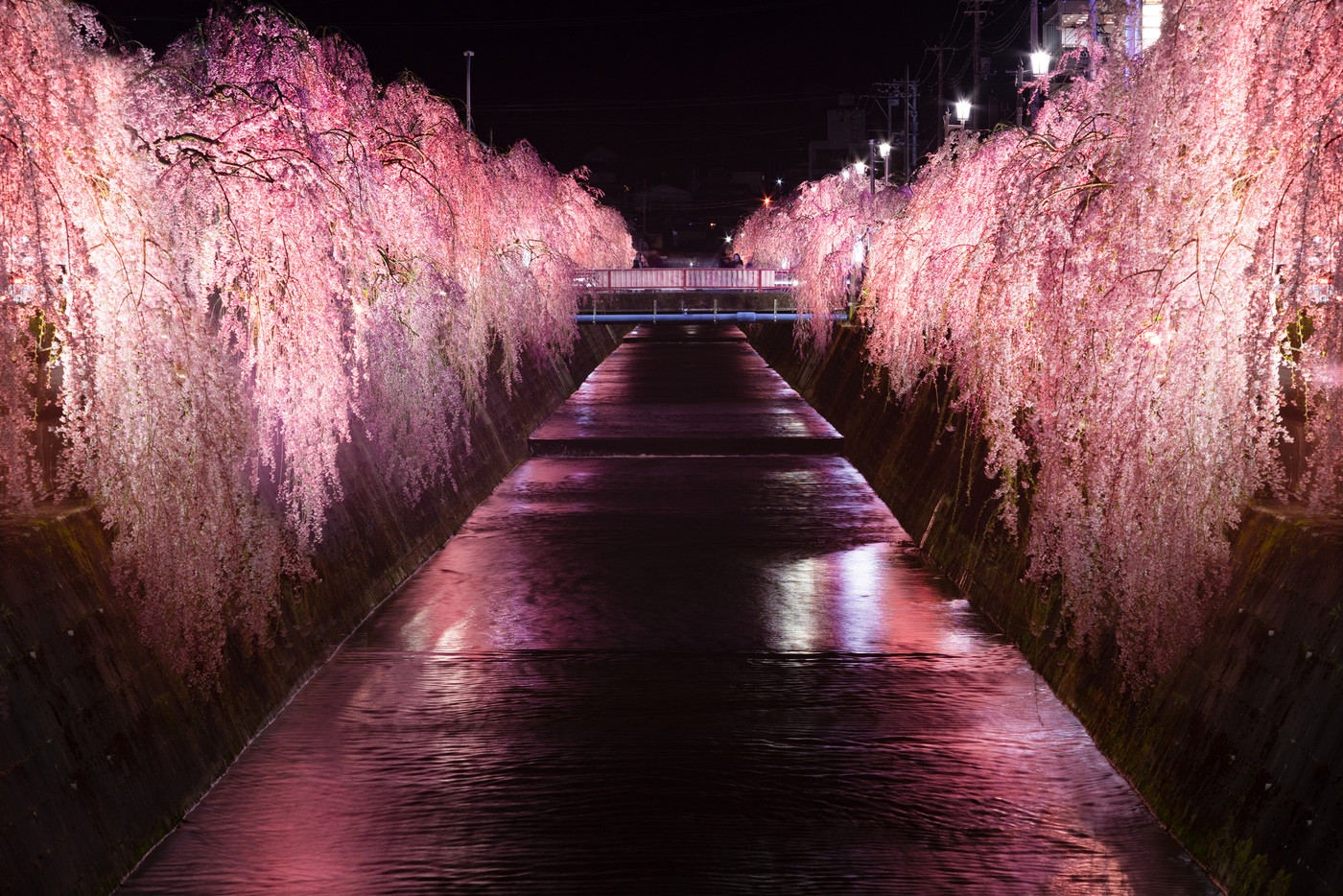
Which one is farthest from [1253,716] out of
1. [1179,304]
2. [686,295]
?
[686,295]

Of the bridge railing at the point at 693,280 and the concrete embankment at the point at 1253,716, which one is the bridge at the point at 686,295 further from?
the concrete embankment at the point at 1253,716

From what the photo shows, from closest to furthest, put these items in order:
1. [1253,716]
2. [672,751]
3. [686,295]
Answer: [1253,716], [672,751], [686,295]

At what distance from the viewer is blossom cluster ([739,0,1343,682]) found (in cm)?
649

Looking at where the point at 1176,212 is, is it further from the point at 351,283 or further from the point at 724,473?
the point at 724,473

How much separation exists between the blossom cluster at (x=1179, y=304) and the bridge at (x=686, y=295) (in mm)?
36496

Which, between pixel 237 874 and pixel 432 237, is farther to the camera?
pixel 432 237

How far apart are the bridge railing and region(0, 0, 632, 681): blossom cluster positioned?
96.6 feet

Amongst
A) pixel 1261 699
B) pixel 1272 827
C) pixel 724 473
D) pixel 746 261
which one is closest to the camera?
pixel 1272 827

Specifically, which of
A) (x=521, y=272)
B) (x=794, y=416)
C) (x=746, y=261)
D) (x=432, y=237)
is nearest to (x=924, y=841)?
(x=432, y=237)

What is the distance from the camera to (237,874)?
716 cm

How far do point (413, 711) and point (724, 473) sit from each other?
13926 mm

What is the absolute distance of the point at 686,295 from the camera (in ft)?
154

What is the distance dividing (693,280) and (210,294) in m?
37.8

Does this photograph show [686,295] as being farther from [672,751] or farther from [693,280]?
[672,751]
